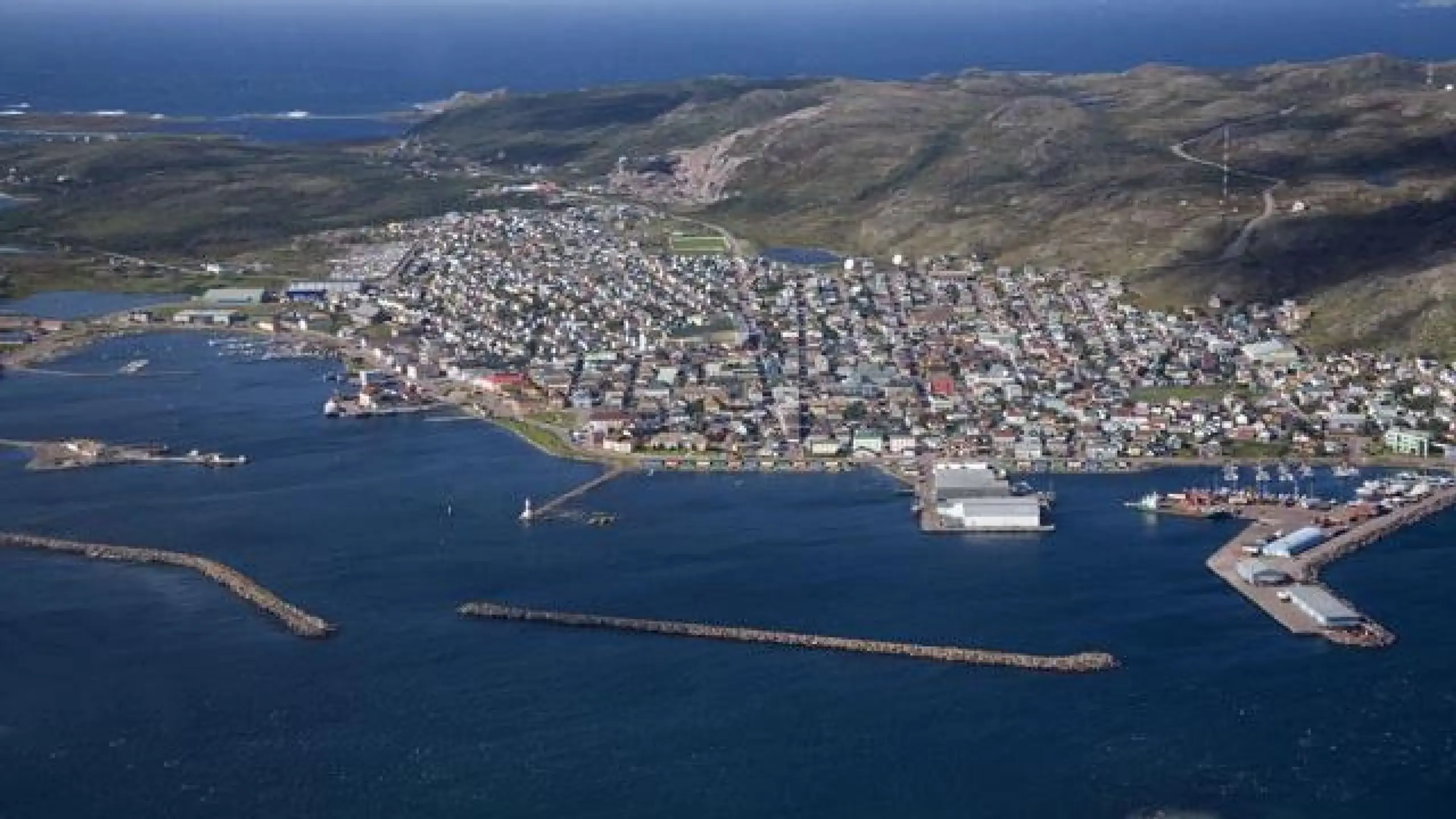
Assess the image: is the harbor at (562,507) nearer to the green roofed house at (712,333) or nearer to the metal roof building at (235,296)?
the green roofed house at (712,333)

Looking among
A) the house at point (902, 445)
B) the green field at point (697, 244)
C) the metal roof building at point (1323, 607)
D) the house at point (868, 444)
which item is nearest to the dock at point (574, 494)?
the house at point (868, 444)

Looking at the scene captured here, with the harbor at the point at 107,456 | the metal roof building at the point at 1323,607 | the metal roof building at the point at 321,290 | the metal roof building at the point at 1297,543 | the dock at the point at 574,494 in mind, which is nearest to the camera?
the metal roof building at the point at 1323,607

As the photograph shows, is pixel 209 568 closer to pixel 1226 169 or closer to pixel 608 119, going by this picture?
pixel 1226 169

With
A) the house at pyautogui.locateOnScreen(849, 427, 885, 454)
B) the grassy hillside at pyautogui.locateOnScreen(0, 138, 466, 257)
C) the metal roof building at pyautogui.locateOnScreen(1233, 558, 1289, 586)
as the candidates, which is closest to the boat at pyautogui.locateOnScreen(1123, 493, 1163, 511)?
the metal roof building at pyautogui.locateOnScreen(1233, 558, 1289, 586)

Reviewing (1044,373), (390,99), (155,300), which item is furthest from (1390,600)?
(390,99)

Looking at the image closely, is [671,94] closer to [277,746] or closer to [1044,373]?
[1044,373]

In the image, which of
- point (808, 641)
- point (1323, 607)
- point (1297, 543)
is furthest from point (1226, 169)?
point (808, 641)
